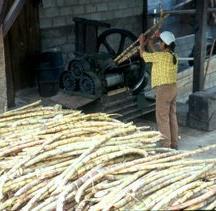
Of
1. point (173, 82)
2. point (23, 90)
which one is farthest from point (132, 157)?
point (23, 90)

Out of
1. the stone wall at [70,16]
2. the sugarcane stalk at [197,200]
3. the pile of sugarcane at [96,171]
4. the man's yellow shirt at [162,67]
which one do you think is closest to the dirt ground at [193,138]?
the man's yellow shirt at [162,67]

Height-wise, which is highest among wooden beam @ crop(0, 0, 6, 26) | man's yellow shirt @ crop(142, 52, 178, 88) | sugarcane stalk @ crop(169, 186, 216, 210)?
wooden beam @ crop(0, 0, 6, 26)

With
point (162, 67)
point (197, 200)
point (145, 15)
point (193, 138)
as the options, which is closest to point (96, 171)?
point (197, 200)

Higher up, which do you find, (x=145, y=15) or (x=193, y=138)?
(x=145, y=15)

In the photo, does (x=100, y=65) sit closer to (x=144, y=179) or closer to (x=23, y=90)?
(x=23, y=90)

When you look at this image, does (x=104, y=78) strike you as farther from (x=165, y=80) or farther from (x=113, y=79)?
(x=165, y=80)

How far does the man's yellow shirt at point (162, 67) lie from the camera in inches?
272

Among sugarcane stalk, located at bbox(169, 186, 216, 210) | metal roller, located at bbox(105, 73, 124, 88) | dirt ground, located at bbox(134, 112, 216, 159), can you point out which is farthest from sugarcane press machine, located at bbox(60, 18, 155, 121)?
sugarcane stalk, located at bbox(169, 186, 216, 210)

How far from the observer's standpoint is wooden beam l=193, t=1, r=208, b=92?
8.40 metres

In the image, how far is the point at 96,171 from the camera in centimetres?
310

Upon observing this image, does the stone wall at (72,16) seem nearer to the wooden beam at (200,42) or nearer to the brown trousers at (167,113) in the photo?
the wooden beam at (200,42)

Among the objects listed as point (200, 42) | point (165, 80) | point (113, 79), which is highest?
point (200, 42)

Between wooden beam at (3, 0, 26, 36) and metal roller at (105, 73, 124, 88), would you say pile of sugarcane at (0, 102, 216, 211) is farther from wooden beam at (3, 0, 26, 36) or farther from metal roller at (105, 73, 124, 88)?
metal roller at (105, 73, 124, 88)

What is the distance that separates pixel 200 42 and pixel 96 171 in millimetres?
5884
